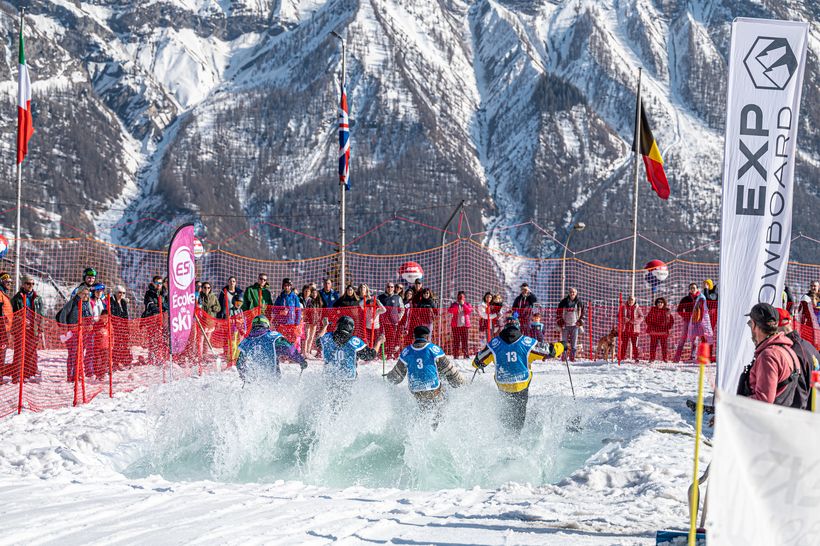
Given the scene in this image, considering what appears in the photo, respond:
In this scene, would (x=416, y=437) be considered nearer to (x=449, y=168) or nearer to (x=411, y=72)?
(x=449, y=168)

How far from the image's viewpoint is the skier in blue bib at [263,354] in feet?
31.7

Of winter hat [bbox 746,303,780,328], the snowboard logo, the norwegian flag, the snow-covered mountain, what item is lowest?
winter hat [bbox 746,303,780,328]

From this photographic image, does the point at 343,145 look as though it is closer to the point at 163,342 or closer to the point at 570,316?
the point at 570,316

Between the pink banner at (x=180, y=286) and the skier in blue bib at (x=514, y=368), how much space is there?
177 inches

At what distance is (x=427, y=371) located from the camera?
30.3 feet

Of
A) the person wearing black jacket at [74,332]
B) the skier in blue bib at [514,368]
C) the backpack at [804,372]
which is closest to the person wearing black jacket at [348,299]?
the person wearing black jacket at [74,332]

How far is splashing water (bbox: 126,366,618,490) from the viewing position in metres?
8.59

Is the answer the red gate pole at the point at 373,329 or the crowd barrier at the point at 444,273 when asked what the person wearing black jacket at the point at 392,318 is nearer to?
the red gate pole at the point at 373,329

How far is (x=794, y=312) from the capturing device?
45.9ft

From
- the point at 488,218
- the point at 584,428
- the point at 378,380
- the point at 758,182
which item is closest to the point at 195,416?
the point at 378,380

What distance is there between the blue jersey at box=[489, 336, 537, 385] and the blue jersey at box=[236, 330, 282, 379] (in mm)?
2602

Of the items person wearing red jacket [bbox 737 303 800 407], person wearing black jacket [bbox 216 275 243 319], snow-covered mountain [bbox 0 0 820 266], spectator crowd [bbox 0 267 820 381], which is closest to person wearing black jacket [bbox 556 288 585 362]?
spectator crowd [bbox 0 267 820 381]

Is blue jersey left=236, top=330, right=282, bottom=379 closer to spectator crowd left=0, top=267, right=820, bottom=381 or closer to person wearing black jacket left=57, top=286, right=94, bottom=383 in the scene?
person wearing black jacket left=57, top=286, right=94, bottom=383

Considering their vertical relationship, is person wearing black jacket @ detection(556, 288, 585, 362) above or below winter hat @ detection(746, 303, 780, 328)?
below
